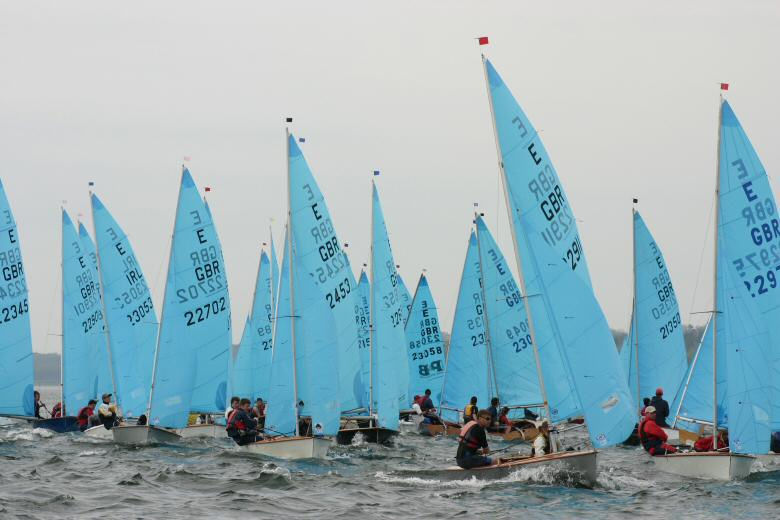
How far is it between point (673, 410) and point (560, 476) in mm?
12667

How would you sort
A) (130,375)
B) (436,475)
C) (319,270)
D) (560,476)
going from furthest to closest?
(130,375) < (319,270) < (436,475) < (560,476)

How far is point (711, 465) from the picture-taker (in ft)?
65.5

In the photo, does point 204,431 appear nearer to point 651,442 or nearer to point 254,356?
point 254,356

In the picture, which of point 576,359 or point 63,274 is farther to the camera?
point 63,274

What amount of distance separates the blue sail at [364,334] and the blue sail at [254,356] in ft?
9.11

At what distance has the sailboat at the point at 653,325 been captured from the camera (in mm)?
33406

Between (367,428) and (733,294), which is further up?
(733,294)

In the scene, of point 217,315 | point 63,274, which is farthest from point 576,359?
point 63,274

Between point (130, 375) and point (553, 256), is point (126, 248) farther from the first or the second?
point (553, 256)

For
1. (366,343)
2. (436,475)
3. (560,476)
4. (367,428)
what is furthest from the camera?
(366,343)

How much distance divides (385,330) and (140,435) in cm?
667

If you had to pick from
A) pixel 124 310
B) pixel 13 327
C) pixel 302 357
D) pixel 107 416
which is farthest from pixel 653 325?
pixel 13 327

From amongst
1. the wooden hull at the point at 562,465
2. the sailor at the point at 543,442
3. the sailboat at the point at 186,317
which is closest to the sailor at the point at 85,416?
the sailboat at the point at 186,317

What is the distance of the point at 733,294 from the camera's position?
20.5 meters
